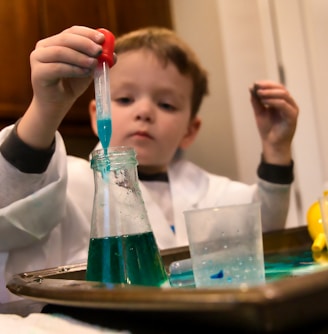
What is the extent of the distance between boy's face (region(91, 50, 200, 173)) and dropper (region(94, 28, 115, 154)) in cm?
39

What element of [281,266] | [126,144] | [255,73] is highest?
[255,73]

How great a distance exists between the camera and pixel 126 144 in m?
0.87

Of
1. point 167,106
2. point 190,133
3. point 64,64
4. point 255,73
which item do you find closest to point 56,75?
point 64,64

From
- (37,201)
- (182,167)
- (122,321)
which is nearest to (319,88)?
(182,167)

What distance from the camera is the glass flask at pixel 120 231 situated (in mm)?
385

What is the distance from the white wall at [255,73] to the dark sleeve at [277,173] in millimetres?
373

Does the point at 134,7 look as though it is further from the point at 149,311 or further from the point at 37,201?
the point at 149,311

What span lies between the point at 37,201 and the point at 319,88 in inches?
33.5

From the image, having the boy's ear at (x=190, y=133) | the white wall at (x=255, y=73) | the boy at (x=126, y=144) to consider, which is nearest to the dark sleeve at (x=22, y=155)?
the boy at (x=126, y=144)

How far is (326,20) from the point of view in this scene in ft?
3.87

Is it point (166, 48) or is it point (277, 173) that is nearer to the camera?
point (277, 173)

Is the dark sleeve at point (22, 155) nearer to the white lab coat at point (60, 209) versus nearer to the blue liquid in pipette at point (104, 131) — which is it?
the white lab coat at point (60, 209)

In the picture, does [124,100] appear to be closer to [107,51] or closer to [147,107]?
[147,107]

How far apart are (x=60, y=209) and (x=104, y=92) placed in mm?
243
